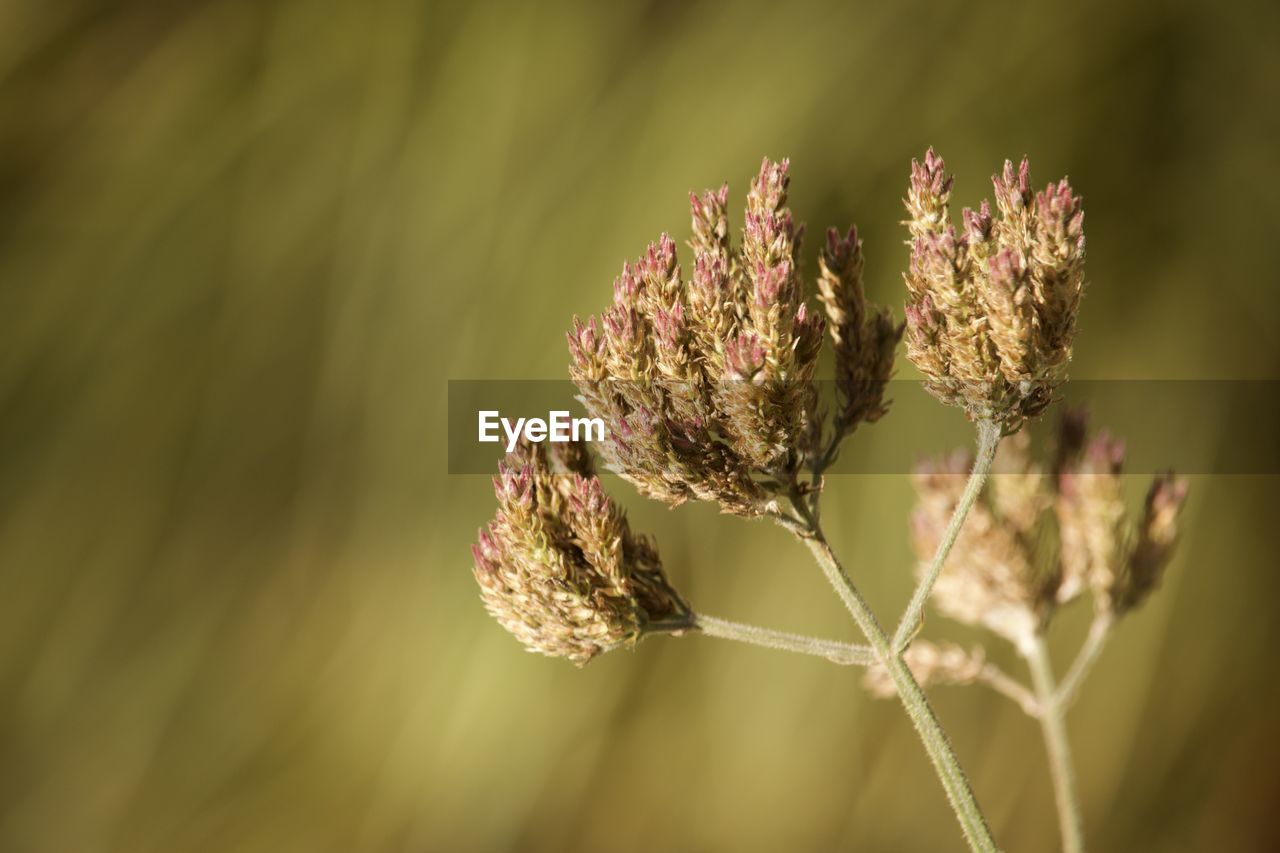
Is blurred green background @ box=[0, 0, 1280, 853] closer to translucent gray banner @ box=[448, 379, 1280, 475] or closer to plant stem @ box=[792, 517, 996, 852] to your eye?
translucent gray banner @ box=[448, 379, 1280, 475]

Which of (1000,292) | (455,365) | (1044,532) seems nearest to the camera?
(1000,292)

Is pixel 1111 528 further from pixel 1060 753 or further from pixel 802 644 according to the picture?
pixel 802 644

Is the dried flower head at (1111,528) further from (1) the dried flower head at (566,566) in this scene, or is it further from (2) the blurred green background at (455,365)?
(2) the blurred green background at (455,365)

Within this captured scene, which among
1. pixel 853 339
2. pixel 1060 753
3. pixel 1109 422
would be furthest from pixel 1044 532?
pixel 1109 422

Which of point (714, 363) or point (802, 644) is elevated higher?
point (714, 363)

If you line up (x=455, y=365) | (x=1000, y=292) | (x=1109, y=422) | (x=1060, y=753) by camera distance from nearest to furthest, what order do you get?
1. (x=1000, y=292)
2. (x=1060, y=753)
3. (x=455, y=365)
4. (x=1109, y=422)

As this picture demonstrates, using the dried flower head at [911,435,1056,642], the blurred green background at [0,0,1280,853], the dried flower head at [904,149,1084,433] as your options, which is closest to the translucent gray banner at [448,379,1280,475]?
the blurred green background at [0,0,1280,853]
